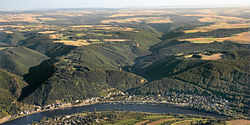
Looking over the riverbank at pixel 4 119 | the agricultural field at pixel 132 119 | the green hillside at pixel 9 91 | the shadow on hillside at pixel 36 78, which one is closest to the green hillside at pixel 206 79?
the agricultural field at pixel 132 119

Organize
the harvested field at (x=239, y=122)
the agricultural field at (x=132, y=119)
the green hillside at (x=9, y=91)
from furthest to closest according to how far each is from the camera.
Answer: the green hillside at (x=9, y=91) → the agricultural field at (x=132, y=119) → the harvested field at (x=239, y=122)

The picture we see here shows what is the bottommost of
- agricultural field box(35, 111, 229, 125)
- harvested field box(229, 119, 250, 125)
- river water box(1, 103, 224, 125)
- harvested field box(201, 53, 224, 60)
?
river water box(1, 103, 224, 125)

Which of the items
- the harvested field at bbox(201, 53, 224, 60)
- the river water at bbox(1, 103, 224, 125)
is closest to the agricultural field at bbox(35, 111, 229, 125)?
the river water at bbox(1, 103, 224, 125)

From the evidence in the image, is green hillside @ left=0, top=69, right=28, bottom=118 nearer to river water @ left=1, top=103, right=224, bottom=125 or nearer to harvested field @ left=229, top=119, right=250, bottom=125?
river water @ left=1, top=103, right=224, bottom=125

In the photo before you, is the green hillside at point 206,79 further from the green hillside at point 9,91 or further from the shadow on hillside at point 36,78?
the green hillside at point 9,91

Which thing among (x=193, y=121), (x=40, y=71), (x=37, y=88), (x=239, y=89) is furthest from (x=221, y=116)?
(x=40, y=71)

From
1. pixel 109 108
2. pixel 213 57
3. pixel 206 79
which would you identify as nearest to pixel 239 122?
pixel 206 79

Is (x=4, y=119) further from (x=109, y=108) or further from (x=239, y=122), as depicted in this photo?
(x=239, y=122)

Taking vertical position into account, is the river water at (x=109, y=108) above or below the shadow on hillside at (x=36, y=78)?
below

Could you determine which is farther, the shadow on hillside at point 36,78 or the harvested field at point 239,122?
the shadow on hillside at point 36,78

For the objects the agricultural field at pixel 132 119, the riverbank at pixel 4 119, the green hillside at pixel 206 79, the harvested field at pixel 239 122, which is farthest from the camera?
the green hillside at pixel 206 79

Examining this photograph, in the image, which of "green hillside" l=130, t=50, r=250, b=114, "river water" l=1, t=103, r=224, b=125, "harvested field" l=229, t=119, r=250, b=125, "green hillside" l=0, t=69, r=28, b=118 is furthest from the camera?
"green hillside" l=130, t=50, r=250, b=114
